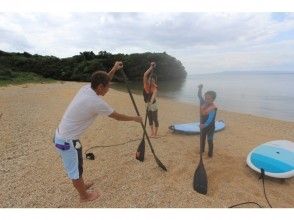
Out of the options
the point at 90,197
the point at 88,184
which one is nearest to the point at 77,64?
the point at 88,184

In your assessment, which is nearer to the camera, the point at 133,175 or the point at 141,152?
the point at 133,175

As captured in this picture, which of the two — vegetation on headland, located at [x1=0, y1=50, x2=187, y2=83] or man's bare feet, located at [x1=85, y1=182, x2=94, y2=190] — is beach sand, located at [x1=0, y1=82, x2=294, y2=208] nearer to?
man's bare feet, located at [x1=85, y1=182, x2=94, y2=190]

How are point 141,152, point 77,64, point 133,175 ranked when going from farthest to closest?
point 77,64 < point 141,152 < point 133,175

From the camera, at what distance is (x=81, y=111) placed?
161 inches

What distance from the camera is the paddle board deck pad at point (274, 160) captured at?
18.7 ft

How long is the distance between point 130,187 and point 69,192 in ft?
3.35

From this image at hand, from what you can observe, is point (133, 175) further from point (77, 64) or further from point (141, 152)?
point (77, 64)

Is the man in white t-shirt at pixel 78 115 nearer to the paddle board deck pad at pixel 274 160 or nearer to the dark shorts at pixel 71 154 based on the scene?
the dark shorts at pixel 71 154

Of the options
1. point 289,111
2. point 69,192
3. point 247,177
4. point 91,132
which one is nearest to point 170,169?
point 247,177

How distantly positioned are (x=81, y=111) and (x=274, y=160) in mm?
4104

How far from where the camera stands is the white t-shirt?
406 cm

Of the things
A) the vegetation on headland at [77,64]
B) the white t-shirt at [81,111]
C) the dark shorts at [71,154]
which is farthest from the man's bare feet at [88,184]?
the vegetation on headland at [77,64]

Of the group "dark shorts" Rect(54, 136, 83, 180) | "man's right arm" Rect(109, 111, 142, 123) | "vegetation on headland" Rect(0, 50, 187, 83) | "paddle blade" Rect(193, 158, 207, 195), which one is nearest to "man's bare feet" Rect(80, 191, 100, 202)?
"dark shorts" Rect(54, 136, 83, 180)

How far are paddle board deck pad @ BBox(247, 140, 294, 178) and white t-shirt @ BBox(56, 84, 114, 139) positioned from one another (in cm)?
346
